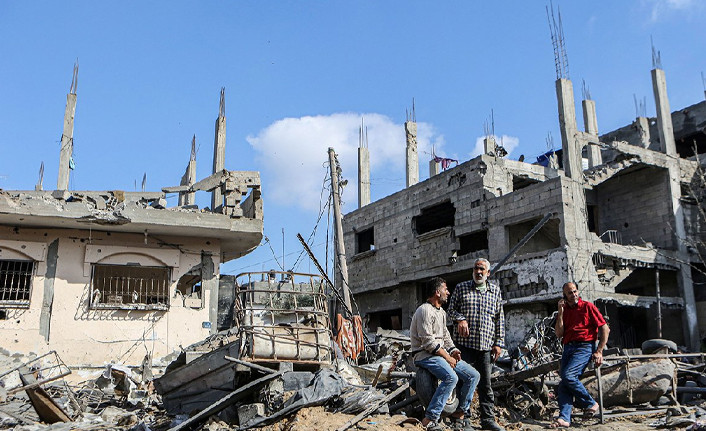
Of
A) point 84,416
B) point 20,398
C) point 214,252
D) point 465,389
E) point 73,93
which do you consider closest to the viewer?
point 465,389

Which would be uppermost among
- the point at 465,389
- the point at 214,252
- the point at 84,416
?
the point at 214,252

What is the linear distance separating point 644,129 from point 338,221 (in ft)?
70.5

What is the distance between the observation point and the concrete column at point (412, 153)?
34.6m

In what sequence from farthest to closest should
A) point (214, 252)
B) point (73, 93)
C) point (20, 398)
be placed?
point (73, 93), point (214, 252), point (20, 398)

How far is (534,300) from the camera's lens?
21703 millimetres

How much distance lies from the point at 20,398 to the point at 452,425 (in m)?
8.79

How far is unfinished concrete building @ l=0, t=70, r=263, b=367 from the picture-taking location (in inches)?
543

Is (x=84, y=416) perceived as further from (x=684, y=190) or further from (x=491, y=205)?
(x=684, y=190)

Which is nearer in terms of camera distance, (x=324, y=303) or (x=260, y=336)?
(x=260, y=336)

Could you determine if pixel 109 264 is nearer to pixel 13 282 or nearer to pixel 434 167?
pixel 13 282

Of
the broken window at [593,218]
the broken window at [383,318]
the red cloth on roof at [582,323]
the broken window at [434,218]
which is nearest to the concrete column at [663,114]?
the broken window at [593,218]

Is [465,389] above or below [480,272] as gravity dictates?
below

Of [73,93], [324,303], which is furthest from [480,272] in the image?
[73,93]

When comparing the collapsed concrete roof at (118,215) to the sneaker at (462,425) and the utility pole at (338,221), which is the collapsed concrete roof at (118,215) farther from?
the sneaker at (462,425)
